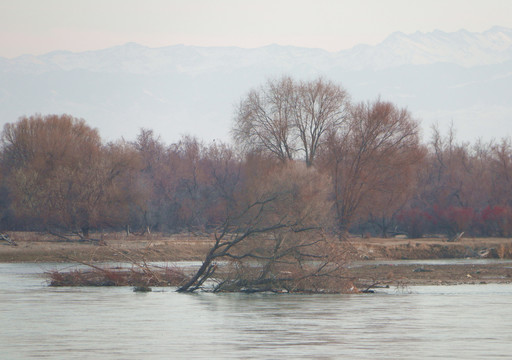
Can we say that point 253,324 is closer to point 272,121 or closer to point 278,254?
point 278,254

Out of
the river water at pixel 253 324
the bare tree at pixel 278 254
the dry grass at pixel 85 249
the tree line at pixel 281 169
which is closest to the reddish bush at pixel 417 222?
the tree line at pixel 281 169

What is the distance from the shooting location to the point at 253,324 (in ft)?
66.2

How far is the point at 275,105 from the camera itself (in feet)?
216

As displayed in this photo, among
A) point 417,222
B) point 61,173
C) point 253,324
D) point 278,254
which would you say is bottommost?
point 253,324

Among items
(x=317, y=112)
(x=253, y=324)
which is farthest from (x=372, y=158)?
(x=253, y=324)

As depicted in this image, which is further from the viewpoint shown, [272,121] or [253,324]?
[272,121]

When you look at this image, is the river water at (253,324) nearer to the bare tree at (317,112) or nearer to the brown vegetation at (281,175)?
the brown vegetation at (281,175)

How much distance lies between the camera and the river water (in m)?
15.7

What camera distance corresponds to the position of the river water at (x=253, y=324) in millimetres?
15711

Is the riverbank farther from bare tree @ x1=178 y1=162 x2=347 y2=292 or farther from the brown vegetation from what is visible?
bare tree @ x1=178 y1=162 x2=347 y2=292

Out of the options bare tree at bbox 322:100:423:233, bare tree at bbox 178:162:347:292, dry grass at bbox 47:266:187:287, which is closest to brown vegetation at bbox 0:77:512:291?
bare tree at bbox 322:100:423:233

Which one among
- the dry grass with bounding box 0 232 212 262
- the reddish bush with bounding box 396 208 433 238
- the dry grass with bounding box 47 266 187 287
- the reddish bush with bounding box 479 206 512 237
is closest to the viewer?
the dry grass with bounding box 47 266 187 287

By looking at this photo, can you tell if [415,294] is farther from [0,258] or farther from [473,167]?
[473,167]

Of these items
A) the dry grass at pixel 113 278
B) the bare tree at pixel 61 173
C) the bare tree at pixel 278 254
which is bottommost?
the dry grass at pixel 113 278
